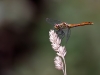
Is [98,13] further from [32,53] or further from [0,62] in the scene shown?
[0,62]

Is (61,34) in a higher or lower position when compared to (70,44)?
lower

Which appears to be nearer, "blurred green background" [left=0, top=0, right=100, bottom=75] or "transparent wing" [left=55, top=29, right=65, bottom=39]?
"transparent wing" [left=55, top=29, right=65, bottom=39]

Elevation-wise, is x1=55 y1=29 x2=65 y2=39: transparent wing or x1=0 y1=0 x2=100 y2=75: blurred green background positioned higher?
x1=0 y1=0 x2=100 y2=75: blurred green background

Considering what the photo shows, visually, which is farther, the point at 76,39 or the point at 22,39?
the point at 22,39

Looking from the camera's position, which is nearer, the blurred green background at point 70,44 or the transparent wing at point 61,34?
the transparent wing at point 61,34

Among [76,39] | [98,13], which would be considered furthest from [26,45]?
[98,13]

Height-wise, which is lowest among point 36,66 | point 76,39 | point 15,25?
point 36,66

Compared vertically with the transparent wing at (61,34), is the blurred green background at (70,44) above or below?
above

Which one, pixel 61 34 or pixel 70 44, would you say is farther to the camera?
pixel 70 44
